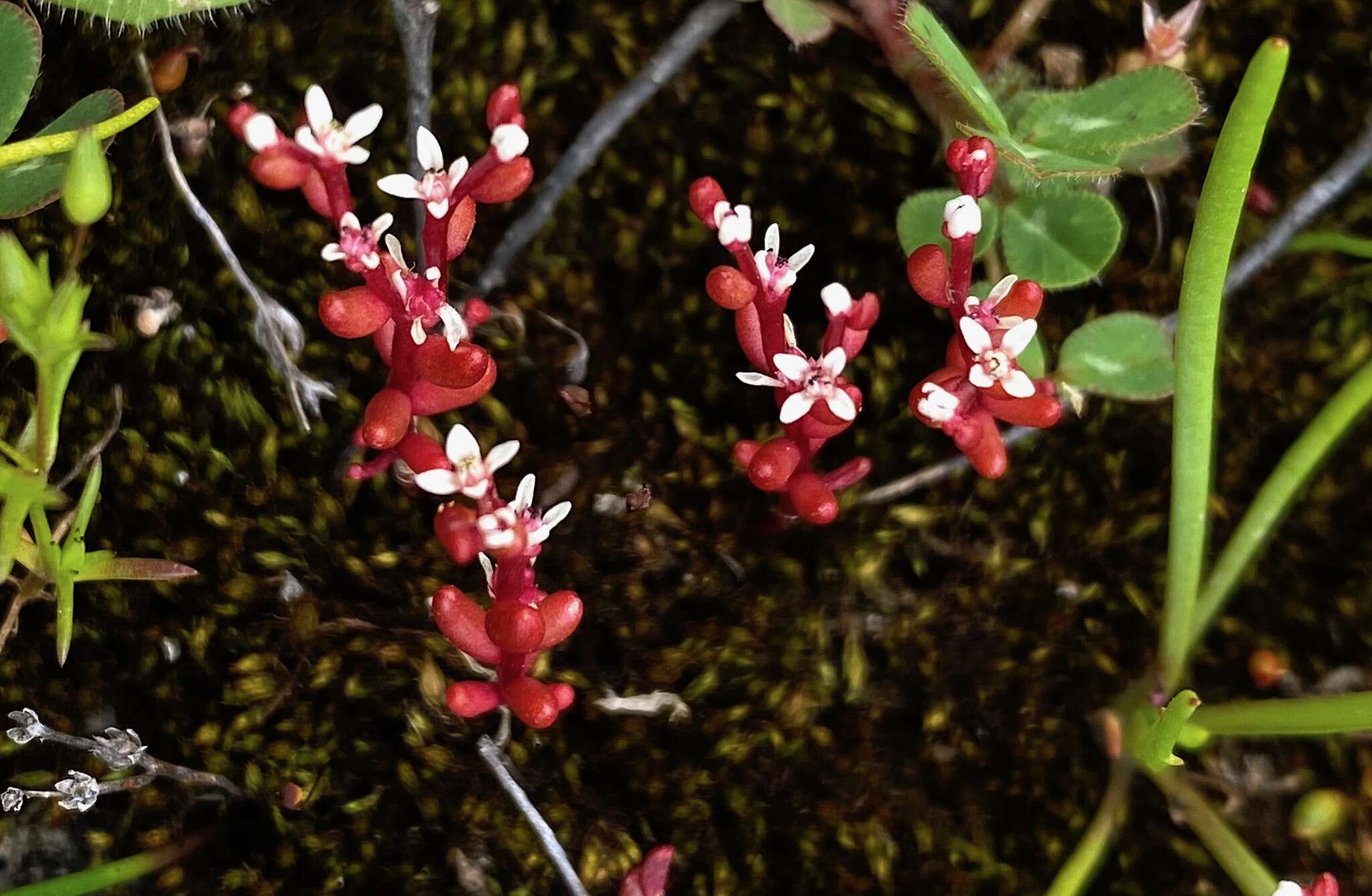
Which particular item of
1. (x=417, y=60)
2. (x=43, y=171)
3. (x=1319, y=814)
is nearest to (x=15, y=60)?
(x=43, y=171)

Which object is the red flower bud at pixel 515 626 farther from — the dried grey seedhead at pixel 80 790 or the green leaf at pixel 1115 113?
the green leaf at pixel 1115 113

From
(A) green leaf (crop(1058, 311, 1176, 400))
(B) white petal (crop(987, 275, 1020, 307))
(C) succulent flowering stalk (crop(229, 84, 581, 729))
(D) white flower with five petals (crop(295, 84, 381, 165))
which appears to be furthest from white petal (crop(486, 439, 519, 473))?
(A) green leaf (crop(1058, 311, 1176, 400))

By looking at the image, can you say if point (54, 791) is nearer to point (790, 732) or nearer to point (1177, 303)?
point (790, 732)

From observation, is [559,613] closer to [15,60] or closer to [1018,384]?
[1018,384]

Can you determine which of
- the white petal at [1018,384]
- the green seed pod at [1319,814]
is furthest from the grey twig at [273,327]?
the green seed pod at [1319,814]

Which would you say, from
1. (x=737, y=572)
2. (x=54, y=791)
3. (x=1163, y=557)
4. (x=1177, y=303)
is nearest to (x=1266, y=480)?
(x=1163, y=557)

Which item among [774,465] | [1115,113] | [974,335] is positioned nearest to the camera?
[974,335]

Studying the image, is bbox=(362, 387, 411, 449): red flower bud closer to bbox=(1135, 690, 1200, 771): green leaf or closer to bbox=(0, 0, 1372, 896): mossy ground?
bbox=(0, 0, 1372, 896): mossy ground
